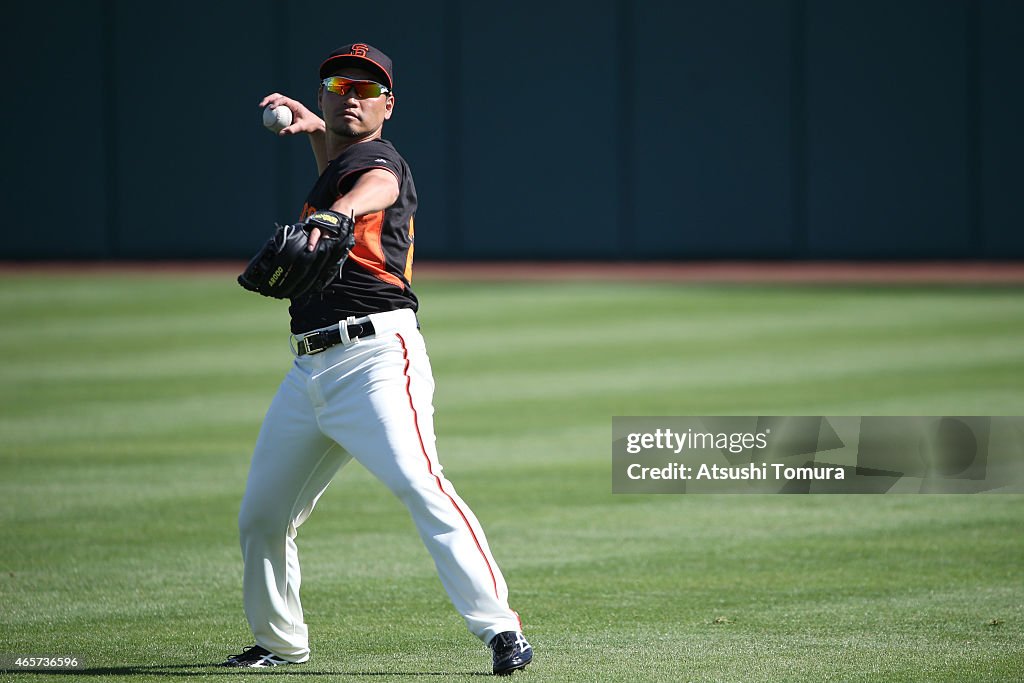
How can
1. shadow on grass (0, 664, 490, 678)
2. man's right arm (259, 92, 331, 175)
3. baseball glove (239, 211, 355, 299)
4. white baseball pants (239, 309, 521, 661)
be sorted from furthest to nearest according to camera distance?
man's right arm (259, 92, 331, 175)
shadow on grass (0, 664, 490, 678)
white baseball pants (239, 309, 521, 661)
baseball glove (239, 211, 355, 299)

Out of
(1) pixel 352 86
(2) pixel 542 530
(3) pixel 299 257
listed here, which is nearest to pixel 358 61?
(1) pixel 352 86

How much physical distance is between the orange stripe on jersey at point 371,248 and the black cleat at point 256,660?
4.42 ft

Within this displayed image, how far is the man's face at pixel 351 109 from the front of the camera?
192 inches

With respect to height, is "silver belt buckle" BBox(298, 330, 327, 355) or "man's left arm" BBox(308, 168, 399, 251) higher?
"man's left arm" BBox(308, 168, 399, 251)

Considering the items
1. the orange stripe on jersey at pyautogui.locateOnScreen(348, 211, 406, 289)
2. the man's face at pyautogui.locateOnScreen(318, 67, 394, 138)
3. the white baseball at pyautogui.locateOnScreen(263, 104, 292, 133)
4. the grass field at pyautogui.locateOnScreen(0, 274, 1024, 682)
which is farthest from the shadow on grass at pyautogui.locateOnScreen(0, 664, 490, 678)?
the white baseball at pyautogui.locateOnScreen(263, 104, 292, 133)

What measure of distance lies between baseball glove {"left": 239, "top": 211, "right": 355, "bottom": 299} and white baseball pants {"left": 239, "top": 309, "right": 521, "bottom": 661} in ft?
1.28

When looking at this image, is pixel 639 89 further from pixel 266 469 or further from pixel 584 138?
pixel 266 469

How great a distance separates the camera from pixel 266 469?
189 inches

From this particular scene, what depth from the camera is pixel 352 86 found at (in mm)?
4863

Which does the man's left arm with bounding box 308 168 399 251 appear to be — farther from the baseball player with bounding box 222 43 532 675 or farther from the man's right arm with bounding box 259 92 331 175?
the man's right arm with bounding box 259 92 331 175

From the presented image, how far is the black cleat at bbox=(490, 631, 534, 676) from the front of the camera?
15.1 ft

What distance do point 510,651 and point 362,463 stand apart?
0.77 meters

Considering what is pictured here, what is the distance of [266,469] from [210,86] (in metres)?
24.5

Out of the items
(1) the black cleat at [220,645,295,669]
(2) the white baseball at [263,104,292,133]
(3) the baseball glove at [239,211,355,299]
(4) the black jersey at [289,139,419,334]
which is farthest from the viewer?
(2) the white baseball at [263,104,292,133]
